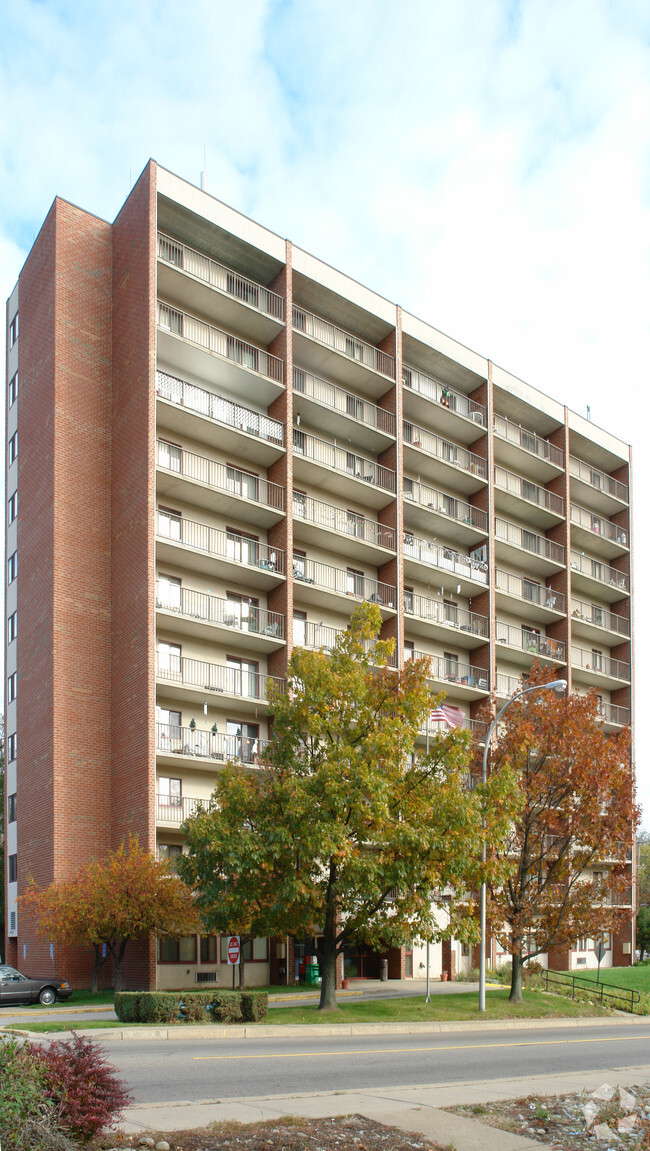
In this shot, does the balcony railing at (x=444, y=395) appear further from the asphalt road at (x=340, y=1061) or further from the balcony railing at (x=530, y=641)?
the asphalt road at (x=340, y=1061)

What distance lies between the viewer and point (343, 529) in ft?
146

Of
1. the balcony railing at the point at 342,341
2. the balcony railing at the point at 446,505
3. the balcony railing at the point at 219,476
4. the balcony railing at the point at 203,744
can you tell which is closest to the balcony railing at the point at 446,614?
the balcony railing at the point at 446,505

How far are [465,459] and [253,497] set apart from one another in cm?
1604

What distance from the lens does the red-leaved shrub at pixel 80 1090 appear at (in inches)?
342

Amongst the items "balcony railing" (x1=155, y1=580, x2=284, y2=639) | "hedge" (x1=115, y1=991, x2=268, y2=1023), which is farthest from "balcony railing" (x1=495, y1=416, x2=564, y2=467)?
"hedge" (x1=115, y1=991, x2=268, y2=1023)

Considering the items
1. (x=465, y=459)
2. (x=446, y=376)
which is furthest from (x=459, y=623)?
(x=446, y=376)

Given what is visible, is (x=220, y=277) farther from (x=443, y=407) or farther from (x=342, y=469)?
(x=443, y=407)

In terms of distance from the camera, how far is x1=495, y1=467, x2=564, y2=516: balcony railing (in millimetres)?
56125

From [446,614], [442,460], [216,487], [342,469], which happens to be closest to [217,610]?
[216,487]

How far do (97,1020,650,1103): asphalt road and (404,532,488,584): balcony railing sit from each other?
1013 inches

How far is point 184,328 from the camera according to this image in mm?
39094

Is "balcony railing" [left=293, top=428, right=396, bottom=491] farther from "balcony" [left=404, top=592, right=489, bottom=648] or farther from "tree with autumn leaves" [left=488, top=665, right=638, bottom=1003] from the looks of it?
"tree with autumn leaves" [left=488, top=665, right=638, bottom=1003]

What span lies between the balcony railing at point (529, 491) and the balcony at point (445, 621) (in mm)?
7926

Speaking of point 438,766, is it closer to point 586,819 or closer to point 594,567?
point 586,819
